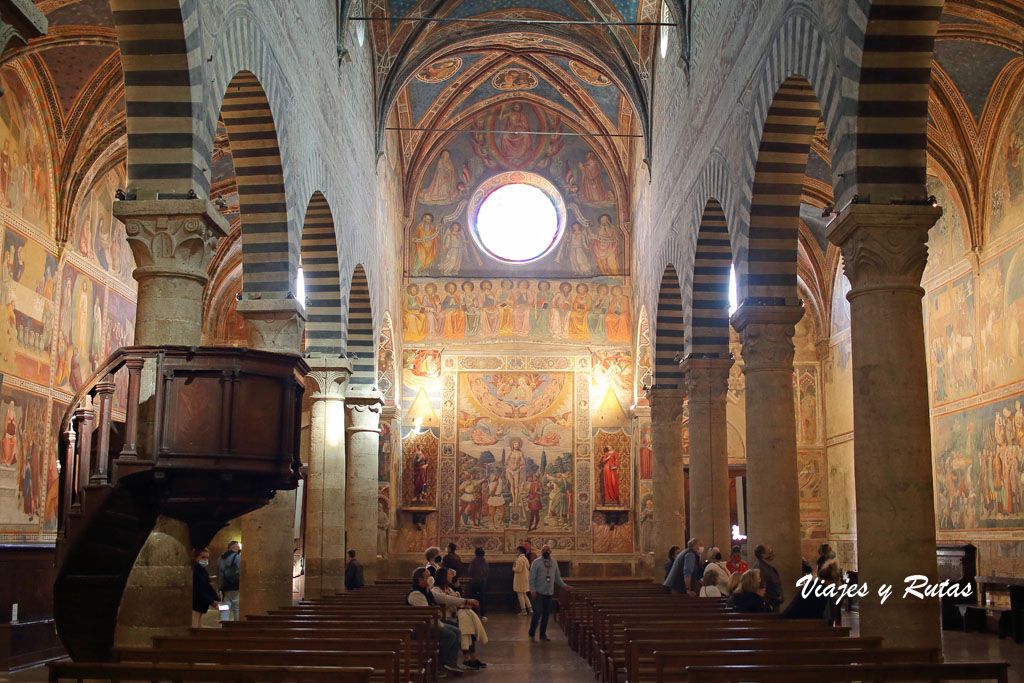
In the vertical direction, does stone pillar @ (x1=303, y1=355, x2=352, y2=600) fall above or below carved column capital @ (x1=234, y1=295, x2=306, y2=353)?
below

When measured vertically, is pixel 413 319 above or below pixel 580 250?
below

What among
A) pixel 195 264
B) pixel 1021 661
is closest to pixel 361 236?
pixel 195 264

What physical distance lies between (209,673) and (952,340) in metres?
16.3

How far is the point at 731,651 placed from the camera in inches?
285

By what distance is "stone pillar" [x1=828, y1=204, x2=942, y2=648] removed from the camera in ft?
Result: 26.6

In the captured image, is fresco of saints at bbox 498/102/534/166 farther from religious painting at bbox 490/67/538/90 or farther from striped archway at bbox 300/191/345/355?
striped archway at bbox 300/191/345/355

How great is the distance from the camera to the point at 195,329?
8.88m

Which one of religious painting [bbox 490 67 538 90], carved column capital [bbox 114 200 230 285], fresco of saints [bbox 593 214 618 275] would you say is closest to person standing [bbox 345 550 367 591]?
carved column capital [bbox 114 200 230 285]

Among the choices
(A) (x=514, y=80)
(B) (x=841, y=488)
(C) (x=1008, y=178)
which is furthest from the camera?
(A) (x=514, y=80)

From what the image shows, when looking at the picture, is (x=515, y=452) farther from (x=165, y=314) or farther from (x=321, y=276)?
(x=165, y=314)

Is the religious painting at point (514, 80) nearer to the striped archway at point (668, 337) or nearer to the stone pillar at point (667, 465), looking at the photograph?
the striped archway at point (668, 337)

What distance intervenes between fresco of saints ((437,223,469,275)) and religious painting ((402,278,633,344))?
386 mm

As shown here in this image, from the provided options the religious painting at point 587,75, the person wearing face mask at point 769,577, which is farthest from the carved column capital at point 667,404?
the religious painting at point 587,75

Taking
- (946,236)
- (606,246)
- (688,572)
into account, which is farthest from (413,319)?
(688,572)
